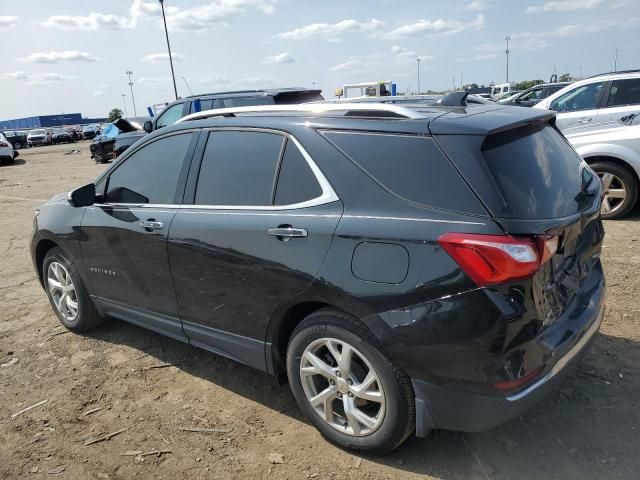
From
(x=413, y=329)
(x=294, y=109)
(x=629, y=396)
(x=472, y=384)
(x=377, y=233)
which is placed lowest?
(x=629, y=396)

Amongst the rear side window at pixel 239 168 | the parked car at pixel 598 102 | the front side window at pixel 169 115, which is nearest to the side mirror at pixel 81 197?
the rear side window at pixel 239 168

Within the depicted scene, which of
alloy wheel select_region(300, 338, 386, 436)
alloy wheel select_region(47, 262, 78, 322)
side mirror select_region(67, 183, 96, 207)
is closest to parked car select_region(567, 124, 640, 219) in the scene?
alloy wheel select_region(300, 338, 386, 436)

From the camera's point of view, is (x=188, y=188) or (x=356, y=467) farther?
(x=188, y=188)

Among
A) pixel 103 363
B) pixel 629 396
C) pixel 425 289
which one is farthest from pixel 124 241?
pixel 629 396

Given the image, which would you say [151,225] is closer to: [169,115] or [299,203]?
[299,203]

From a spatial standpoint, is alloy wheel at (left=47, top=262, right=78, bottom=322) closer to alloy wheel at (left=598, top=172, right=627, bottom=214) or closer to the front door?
the front door

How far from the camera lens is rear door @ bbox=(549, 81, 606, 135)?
7988 mm

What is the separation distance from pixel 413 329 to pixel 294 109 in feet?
4.91

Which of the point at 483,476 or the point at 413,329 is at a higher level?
the point at 413,329

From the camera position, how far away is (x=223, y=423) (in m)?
3.19

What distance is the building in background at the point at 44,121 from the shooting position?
88.5 metres

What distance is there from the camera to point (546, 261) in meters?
2.32

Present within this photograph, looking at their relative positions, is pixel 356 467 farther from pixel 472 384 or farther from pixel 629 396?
pixel 629 396

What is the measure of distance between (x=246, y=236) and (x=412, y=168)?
1021mm
